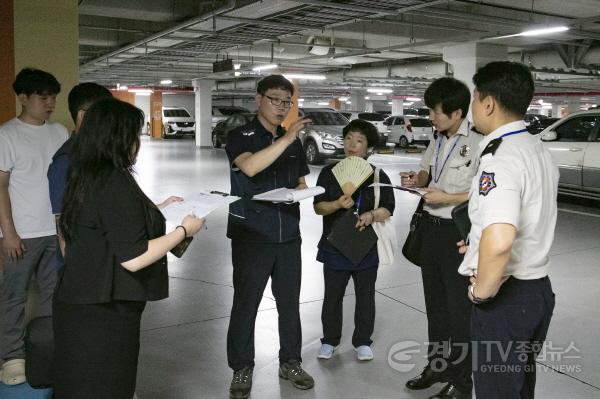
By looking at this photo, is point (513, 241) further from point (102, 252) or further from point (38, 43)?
point (38, 43)

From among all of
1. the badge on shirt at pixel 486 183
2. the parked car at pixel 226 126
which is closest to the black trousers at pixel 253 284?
the badge on shirt at pixel 486 183

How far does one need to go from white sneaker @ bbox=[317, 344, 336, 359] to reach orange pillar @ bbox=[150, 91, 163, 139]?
3222 centimetres

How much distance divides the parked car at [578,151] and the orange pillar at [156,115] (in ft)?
91.9

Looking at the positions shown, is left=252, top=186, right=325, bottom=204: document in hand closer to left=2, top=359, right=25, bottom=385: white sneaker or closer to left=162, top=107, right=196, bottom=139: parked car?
left=2, top=359, right=25, bottom=385: white sneaker

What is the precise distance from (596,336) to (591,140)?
5.99 m

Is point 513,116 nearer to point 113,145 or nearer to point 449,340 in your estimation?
point 113,145

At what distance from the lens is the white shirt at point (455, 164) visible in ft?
9.14

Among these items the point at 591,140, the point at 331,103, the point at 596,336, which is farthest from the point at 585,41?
the point at 331,103

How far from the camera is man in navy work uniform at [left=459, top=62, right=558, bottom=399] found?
1.76 meters

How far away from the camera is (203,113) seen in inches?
1001

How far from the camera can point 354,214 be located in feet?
11.0

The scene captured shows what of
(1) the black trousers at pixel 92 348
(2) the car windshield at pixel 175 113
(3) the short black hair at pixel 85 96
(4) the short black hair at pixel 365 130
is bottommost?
(1) the black trousers at pixel 92 348

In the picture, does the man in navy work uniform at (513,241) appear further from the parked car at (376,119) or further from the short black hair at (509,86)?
the parked car at (376,119)

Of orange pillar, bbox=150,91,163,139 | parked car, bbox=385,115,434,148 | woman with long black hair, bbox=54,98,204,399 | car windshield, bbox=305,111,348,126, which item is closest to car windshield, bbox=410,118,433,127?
parked car, bbox=385,115,434,148
